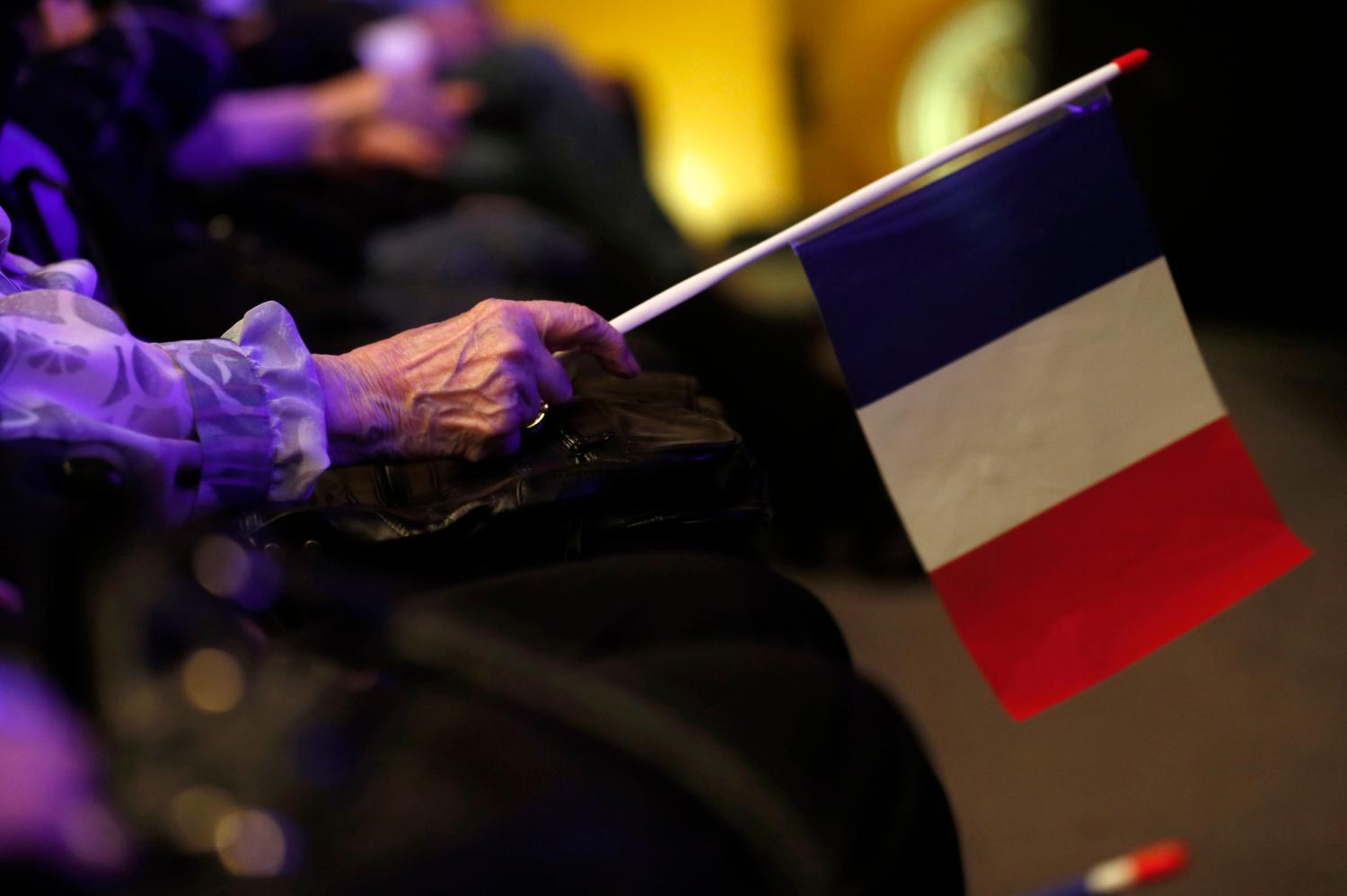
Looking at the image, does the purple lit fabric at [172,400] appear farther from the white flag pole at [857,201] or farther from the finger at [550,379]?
the white flag pole at [857,201]

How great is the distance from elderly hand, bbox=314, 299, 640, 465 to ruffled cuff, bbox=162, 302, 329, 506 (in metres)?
0.03

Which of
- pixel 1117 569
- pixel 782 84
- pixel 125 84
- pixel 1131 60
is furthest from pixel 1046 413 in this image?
pixel 782 84

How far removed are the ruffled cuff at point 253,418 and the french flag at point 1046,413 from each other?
1.32ft

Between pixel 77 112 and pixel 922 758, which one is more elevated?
pixel 77 112

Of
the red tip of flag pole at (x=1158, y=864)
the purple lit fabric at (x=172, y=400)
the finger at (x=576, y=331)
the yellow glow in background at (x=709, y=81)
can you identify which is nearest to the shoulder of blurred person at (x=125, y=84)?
the purple lit fabric at (x=172, y=400)

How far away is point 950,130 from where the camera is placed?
10.9ft

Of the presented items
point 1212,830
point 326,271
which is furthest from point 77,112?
point 1212,830

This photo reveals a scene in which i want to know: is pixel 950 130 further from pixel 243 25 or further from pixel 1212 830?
pixel 1212 830

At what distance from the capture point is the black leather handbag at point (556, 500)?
2.46 feet

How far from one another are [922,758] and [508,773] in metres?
0.24

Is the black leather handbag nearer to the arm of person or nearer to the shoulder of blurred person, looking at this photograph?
the arm of person

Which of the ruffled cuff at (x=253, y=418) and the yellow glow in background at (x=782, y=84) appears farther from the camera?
the yellow glow in background at (x=782, y=84)

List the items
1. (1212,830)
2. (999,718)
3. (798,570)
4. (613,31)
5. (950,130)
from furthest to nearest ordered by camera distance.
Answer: (613,31) → (950,130) → (798,570) → (999,718) → (1212,830)

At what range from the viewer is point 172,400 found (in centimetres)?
77
